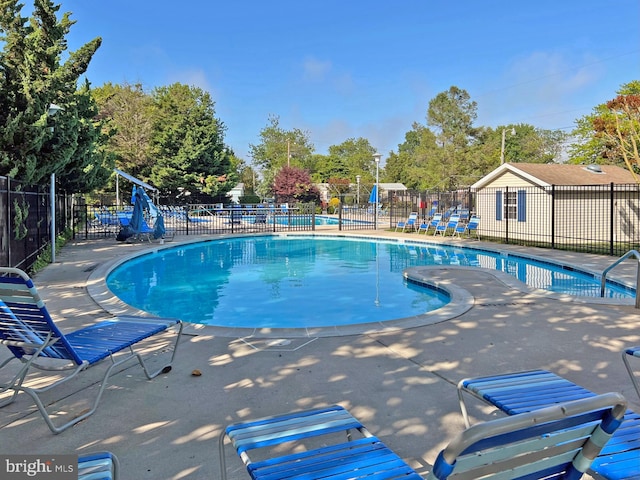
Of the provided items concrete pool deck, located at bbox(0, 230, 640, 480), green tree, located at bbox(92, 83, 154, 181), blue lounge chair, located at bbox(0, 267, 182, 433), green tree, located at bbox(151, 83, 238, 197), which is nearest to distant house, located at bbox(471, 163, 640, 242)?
concrete pool deck, located at bbox(0, 230, 640, 480)

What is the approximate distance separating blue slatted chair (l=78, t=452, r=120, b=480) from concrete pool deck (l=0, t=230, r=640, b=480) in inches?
23.8

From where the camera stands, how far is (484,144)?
42.9 m

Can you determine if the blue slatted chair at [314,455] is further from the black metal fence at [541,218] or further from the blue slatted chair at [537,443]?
the black metal fence at [541,218]

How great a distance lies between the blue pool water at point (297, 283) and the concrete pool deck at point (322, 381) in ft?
6.52

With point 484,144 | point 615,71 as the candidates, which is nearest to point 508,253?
point 615,71

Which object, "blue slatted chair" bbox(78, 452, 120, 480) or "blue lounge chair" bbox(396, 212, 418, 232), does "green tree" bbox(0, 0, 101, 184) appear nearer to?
"blue slatted chair" bbox(78, 452, 120, 480)

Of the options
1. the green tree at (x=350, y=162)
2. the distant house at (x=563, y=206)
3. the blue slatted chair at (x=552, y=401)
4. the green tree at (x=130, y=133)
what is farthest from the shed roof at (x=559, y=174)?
the green tree at (x=350, y=162)

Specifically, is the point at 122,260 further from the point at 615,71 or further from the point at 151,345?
the point at 615,71

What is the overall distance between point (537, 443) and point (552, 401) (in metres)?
1.16

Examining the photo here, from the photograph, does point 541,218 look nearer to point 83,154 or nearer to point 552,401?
point 83,154

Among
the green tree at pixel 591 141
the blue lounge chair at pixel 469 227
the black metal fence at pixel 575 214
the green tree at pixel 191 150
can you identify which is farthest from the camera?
the green tree at pixel 191 150

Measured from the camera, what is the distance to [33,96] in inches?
364

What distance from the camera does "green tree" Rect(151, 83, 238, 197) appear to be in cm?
3247

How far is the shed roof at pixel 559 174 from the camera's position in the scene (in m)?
17.5
